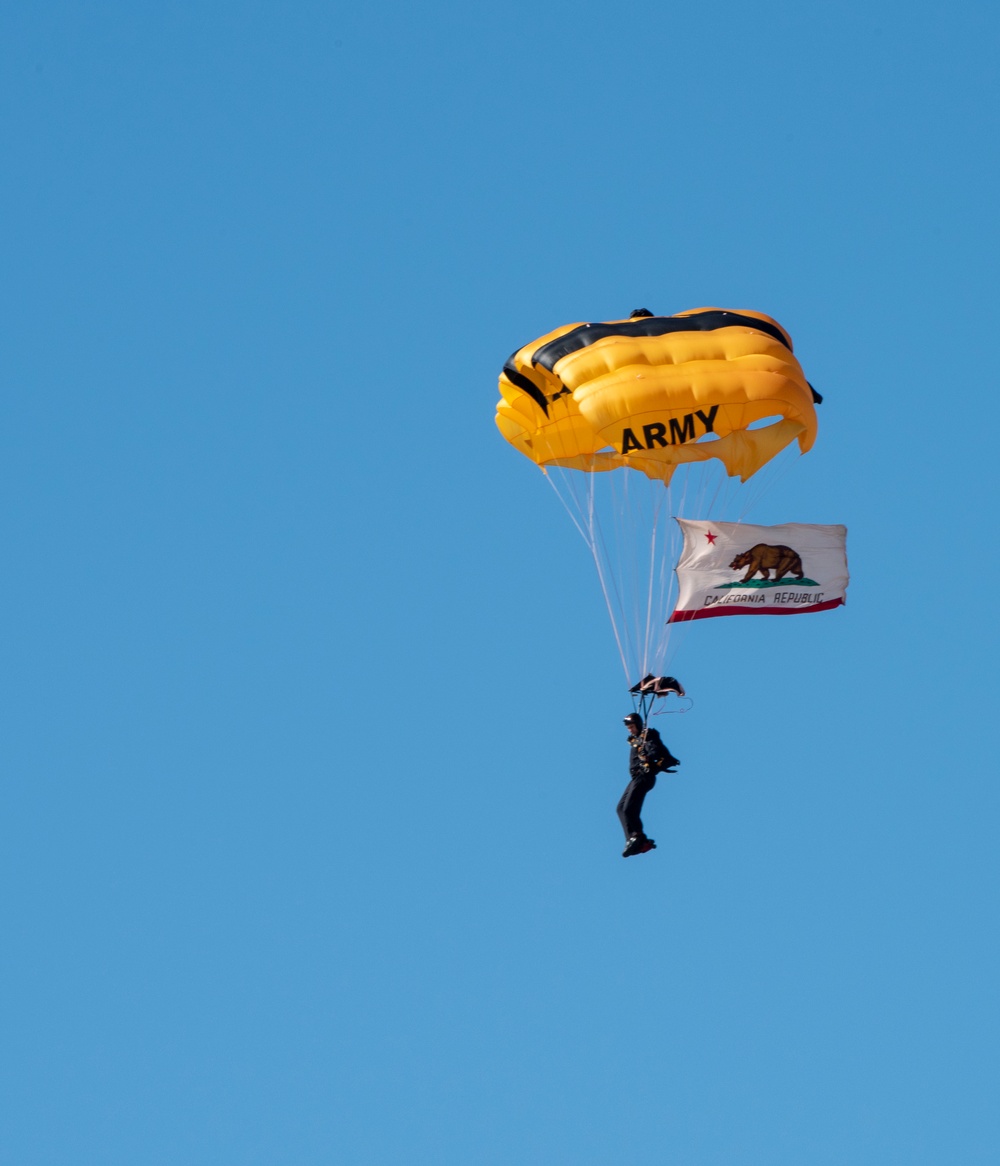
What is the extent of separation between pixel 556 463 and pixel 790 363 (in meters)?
3.28

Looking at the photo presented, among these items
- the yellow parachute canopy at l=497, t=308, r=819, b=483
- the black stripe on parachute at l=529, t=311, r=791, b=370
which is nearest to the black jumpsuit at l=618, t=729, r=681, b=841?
the yellow parachute canopy at l=497, t=308, r=819, b=483

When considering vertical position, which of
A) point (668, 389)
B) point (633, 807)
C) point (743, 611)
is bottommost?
point (633, 807)

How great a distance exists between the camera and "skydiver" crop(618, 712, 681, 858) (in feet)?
88.4

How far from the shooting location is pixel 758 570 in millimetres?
28109

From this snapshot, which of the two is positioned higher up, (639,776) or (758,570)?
(758,570)

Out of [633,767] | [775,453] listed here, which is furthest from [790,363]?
[633,767]

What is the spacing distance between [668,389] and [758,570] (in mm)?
2479

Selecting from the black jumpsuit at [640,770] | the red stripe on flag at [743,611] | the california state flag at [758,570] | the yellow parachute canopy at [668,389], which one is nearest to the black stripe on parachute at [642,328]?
the yellow parachute canopy at [668,389]

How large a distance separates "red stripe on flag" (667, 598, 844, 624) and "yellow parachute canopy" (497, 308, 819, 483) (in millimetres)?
1657

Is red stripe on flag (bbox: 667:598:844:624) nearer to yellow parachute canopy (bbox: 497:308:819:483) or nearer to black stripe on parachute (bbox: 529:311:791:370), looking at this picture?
yellow parachute canopy (bbox: 497:308:819:483)

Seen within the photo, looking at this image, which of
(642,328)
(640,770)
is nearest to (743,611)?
(640,770)

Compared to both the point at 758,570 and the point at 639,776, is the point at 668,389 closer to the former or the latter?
the point at 758,570

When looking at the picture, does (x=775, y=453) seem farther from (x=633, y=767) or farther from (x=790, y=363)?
(x=633, y=767)

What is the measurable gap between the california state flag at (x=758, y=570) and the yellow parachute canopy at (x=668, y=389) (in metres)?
0.92
